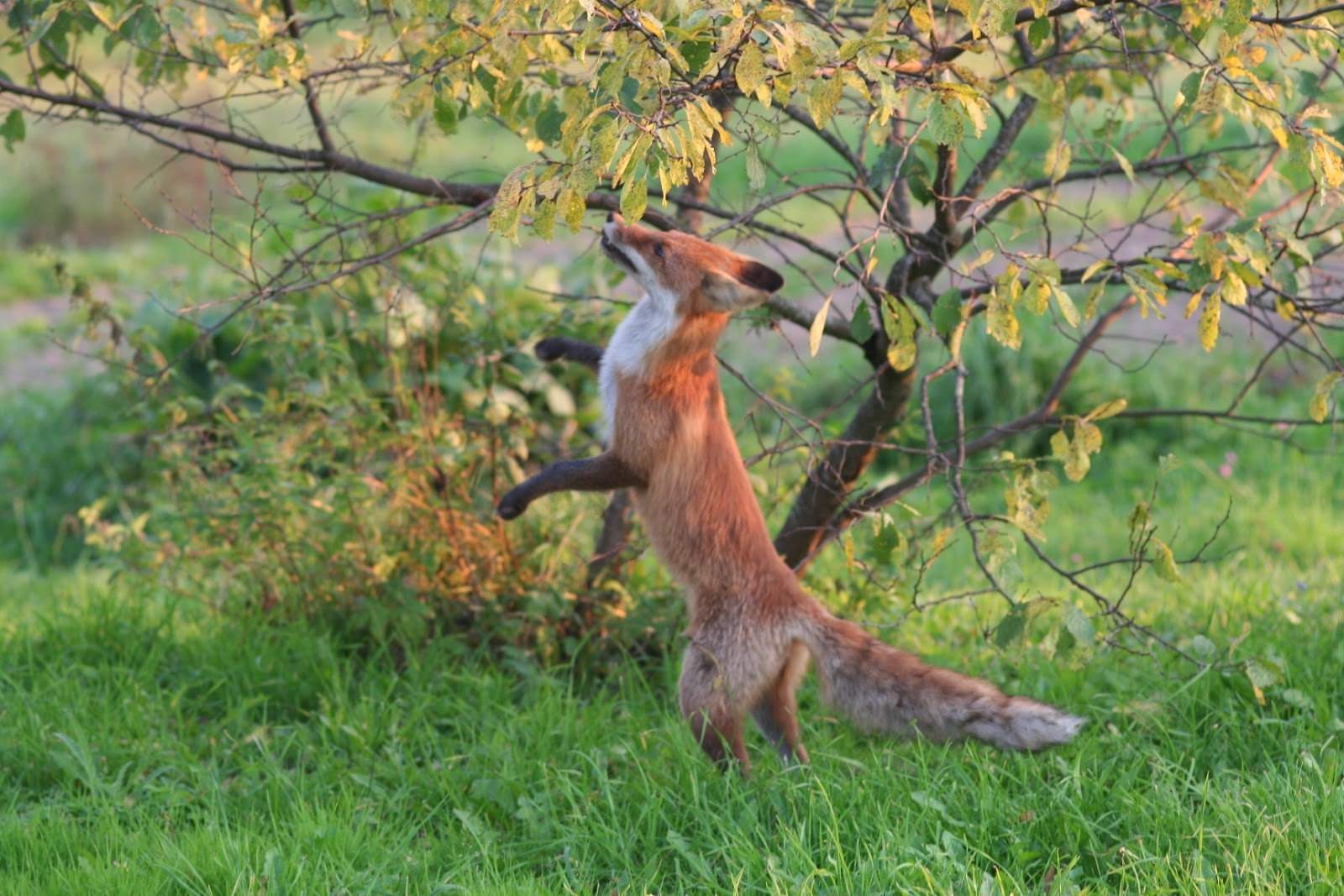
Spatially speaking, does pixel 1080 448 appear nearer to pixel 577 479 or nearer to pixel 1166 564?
pixel 1166 564

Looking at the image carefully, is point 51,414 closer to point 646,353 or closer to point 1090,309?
point 646,353

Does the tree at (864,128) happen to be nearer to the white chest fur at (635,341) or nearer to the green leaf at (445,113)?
the green leaf at (445,113)

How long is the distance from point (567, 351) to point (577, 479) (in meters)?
0.81

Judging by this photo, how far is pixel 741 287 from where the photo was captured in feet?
14.7

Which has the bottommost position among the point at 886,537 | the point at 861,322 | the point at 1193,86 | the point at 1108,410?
the point at 886,537

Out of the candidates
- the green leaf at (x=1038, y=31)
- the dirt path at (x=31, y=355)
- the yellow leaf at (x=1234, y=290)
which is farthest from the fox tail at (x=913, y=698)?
the dirt path at (x=31, y=355)

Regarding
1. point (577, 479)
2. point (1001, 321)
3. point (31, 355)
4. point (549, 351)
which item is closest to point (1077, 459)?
point (1001, 321)

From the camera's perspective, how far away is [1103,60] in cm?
Answer: 556

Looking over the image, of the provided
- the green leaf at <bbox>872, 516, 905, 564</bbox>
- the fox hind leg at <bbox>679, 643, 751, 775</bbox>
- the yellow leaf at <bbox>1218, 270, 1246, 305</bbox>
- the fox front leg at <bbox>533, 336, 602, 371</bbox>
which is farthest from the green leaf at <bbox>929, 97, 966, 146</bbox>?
the fox front leg at <bbox>533, 336, 602, 371</bbox>

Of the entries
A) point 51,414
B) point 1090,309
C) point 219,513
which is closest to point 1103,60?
point 1090,309

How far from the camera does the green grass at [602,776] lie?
3.71m

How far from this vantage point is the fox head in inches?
179

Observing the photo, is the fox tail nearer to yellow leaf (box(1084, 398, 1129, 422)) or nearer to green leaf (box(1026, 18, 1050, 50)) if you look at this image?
yellow leaf (box(1084, 398, 1129, 422))

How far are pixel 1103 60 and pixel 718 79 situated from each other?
8.38 feet
